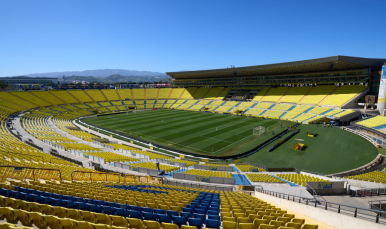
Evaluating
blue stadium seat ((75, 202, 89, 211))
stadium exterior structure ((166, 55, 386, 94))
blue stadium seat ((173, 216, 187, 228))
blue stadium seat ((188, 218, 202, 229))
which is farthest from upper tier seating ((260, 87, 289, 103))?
blue stadium seat ((75, 202, 89, 211))

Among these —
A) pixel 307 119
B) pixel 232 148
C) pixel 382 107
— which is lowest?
pixel 232 148

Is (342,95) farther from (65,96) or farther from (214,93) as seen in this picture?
(65,96)

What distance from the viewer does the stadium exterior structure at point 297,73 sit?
52844mm

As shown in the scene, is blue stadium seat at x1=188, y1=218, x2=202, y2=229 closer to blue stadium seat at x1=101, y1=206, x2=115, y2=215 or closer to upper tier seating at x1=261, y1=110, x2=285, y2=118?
blue stadium seat at x1=101, y1=206, x2=115, y2=215

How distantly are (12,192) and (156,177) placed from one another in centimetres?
1244

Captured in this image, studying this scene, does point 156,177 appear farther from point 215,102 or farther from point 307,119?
point 215,102

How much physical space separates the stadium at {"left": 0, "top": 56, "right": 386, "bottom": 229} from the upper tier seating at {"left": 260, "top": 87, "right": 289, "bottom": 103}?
60 cm

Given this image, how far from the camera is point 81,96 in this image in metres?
79.0

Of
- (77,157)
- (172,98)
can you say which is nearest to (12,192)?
(77,157)

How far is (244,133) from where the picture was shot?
42.9 metres

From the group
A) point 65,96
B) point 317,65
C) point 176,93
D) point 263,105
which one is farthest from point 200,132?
point 65,96

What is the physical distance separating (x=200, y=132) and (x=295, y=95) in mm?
40573

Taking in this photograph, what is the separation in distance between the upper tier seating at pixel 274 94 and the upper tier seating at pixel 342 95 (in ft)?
47.6

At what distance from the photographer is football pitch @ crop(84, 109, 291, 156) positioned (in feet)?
115
